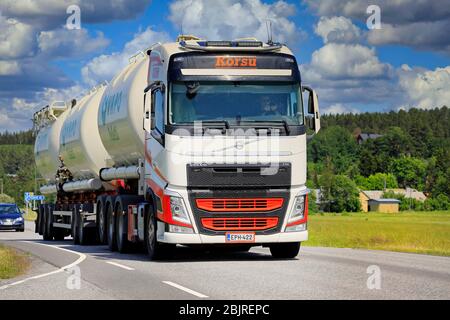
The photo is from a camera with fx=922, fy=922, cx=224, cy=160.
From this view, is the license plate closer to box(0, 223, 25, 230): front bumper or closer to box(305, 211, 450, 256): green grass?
box(305, 211, 450, 256): green grass

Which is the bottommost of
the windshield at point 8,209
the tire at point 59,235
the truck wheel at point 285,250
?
the tire at point 59,235

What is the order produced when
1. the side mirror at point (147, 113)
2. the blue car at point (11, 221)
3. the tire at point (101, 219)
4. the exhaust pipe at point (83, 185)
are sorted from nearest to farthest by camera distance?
Result: the side mirror at point (147, 113), the tire at point (101, 219), the exhaust pipe at point (83, 185), the blue car at point (11, 221)

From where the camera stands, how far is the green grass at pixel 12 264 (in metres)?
15.3

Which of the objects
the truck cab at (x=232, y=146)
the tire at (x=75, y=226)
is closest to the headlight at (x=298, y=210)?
the truck cab at (x=232, y=146)

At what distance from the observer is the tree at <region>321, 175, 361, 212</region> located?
568 feet

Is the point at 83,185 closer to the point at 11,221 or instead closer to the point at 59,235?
the point at 59,235

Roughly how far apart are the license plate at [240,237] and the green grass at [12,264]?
3.69m

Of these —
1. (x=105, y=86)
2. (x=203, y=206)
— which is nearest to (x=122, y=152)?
(x=105, y=86)

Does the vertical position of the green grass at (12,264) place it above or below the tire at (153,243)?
below

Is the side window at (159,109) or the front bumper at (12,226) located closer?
the side window at (159,109)

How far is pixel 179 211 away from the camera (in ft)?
54.7

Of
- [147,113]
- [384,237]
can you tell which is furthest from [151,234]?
[384,237]

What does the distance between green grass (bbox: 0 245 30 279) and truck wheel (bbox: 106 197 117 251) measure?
2.10 meters

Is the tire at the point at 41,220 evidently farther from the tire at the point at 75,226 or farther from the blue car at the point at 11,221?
the blue car at the point at 11,221
